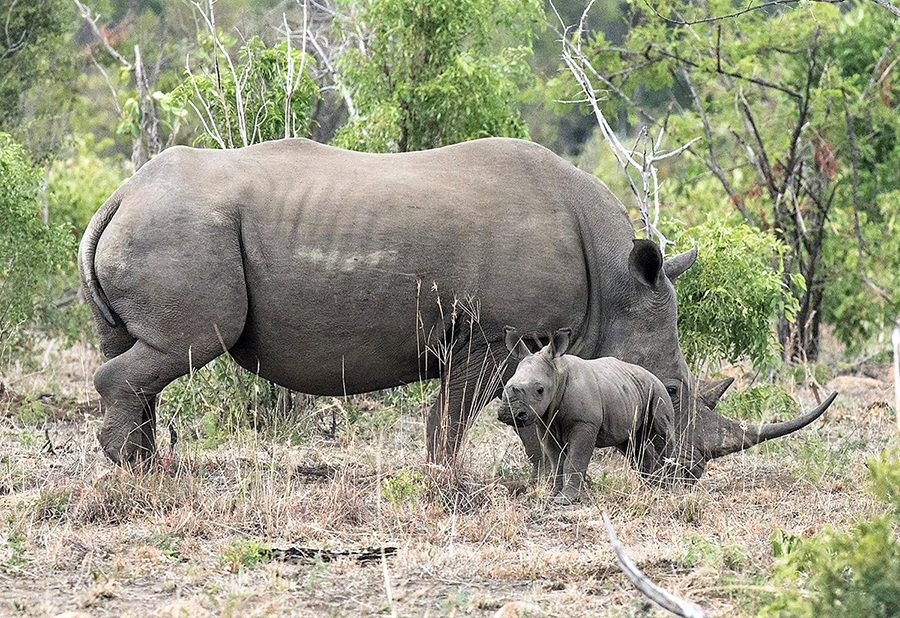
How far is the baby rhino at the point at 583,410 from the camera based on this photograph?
6.04 metres

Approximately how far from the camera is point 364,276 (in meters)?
6.50

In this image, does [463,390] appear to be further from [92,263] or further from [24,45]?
[24,45]

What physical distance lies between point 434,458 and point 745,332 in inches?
105

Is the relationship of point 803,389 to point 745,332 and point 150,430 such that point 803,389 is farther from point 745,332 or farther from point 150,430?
point 150,430

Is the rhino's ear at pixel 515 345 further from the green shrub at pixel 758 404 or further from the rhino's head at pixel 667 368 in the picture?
the green shrub at pixel 758 404

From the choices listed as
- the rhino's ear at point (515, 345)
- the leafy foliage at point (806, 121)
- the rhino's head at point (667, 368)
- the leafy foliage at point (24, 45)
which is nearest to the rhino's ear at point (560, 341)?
the rhino's ear at point (515, 345)

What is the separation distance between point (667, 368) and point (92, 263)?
9.87 ft

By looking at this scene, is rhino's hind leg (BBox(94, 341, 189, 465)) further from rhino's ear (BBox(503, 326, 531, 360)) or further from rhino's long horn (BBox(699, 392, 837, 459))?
rhino's long horn (BBox(699, 392, 837, 459))

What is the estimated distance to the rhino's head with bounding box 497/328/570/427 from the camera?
5.98 m

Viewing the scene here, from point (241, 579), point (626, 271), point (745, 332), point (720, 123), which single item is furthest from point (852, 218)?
point (241, 579)

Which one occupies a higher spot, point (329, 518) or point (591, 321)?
point (591, 321)

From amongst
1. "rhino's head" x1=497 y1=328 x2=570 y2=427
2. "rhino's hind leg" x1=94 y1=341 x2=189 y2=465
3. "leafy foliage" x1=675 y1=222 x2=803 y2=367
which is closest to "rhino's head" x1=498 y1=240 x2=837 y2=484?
"rhino's head" x1=497 y1=328 x2=570 y2=427

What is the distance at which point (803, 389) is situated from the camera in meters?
11.0

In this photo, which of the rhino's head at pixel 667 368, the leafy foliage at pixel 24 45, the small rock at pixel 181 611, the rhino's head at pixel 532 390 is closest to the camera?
the small rock at pixel 181 611
